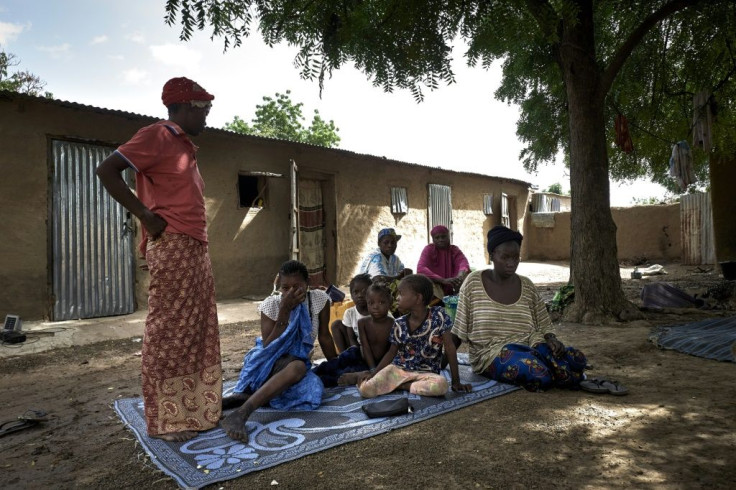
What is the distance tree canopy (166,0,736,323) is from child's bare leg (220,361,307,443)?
270 centimetres

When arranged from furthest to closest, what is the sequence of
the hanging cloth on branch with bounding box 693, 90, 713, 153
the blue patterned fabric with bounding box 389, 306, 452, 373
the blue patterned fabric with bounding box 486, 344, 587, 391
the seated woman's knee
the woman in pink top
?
the hanging cloth on branch with bounding box 693, 90, 713, 153, the woman in pink top, the blue patterned fabric with bounding box 389, 306, 452, 373, the blue patterned fabric with bounding box 486, 344, 587, 391, the seated woman's knee

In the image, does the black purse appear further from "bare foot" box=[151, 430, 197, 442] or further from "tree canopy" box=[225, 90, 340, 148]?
"tree canopy" box=[225, 90, 340, 148]

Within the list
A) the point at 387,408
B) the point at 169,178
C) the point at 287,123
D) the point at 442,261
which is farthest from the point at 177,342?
the point at 287,123

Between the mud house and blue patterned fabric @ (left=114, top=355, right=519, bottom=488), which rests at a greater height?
the mud house

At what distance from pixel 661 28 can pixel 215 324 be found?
324 inches

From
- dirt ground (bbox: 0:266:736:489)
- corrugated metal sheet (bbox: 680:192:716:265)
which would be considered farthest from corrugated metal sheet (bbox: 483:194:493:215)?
dirt ground (bbox: 0:266:736:489)

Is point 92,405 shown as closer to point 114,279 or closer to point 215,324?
point 215,324

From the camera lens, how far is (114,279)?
7.18m

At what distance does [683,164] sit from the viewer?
7852 millimetres

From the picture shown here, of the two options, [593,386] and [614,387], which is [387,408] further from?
[614,387]

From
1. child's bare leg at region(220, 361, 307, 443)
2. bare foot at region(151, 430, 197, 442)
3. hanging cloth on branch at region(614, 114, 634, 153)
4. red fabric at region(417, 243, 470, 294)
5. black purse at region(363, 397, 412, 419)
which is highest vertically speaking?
hanging cloth on branch at region(614, 114, 634, 153)

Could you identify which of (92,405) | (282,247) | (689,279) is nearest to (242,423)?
(92,405)

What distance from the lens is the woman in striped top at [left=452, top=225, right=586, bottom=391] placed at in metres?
3.26

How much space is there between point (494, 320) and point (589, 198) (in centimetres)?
323
